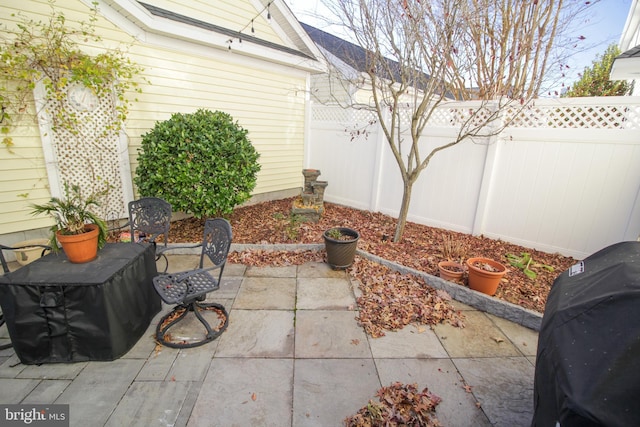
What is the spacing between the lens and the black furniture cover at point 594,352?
1118 millimetres

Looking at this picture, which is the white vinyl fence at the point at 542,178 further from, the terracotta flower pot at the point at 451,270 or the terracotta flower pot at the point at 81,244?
the terracotta flower pot at the point at 81,244

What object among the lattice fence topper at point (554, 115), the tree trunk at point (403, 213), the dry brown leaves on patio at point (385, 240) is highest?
the lattice fence topper at point (554, 115)

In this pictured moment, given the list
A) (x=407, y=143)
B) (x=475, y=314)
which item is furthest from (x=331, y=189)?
(x=475, y=314)

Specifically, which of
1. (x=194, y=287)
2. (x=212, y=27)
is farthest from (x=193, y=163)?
(x=212, y=27)

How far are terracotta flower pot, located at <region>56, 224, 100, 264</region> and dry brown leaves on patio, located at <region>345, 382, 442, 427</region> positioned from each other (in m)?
2.56

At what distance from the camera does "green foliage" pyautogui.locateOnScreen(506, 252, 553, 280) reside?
12.6ft

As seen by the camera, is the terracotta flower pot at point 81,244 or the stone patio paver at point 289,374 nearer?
the stone patio paver at point 289,374

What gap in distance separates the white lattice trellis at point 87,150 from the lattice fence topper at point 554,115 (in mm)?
5149

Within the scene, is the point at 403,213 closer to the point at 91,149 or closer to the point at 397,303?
the point at 397,303

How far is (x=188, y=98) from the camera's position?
5578mm

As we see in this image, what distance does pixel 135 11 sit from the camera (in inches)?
177

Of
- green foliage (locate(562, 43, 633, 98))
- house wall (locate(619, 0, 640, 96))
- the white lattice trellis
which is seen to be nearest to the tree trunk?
the white lattice trellis

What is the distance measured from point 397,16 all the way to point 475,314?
3.98 m

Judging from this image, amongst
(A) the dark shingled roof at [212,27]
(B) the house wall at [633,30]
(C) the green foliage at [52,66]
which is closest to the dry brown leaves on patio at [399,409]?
(C) the green foliage at [52,66]
